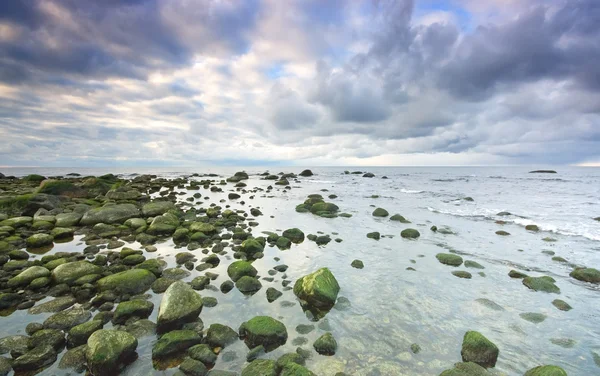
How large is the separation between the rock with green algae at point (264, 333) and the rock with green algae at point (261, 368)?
0.66m

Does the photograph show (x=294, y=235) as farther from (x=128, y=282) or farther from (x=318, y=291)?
(x=128, y=282)

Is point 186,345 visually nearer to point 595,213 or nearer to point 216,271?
point 216,271

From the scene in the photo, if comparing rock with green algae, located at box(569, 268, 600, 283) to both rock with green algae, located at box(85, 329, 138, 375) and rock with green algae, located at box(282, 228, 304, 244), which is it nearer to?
rock with green algae, located at box(282, 228, 304, 244)

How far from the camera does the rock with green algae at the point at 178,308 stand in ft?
19.0

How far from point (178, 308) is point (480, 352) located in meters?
6.33

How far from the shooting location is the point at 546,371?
462cm

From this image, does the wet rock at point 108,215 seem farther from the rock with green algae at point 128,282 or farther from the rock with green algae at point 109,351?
the rock with green algae at point 109,351

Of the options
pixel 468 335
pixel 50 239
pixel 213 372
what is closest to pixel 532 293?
pixel 468 335

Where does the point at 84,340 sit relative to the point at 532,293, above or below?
above

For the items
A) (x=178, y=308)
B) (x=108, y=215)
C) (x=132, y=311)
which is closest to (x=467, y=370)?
(x=178, y=308)

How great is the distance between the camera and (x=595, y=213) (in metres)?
21.6

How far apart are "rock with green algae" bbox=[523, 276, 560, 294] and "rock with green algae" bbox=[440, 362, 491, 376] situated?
544 cm

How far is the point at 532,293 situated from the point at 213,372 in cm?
933

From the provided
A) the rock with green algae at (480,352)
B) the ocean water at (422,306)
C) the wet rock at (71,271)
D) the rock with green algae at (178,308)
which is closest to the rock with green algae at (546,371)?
the ocean water at (422,306)
